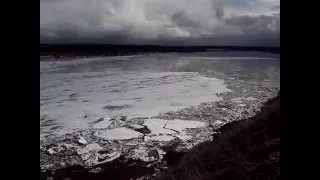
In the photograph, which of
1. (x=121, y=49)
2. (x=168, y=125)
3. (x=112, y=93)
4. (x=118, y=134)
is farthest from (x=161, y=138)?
(x=121, y=49)

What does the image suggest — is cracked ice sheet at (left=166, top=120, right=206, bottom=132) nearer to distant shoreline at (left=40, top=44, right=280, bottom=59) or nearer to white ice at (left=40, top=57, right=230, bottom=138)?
white ice at (left=40, top=57, right=230, bottom=138)

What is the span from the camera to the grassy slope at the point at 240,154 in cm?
139

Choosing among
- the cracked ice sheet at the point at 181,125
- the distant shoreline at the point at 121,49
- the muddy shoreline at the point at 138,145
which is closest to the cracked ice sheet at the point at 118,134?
the muddy shoreline at the point at 138,145

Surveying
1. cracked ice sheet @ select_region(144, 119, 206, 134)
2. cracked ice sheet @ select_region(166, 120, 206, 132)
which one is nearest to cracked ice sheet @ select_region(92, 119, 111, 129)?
cracked ice sheet @ select_region(144, 119, 206, 134)

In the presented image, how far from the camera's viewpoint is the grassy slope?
4.56 ft

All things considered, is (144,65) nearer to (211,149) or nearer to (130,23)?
(130,23)

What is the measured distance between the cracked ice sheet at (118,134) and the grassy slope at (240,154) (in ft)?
0.76

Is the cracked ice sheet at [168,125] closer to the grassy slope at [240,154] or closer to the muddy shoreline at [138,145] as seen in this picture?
the muddy shoreline at [138,145]

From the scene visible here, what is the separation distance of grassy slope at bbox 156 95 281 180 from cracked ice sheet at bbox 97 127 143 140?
0.23 m

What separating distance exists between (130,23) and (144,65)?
0.23 m
